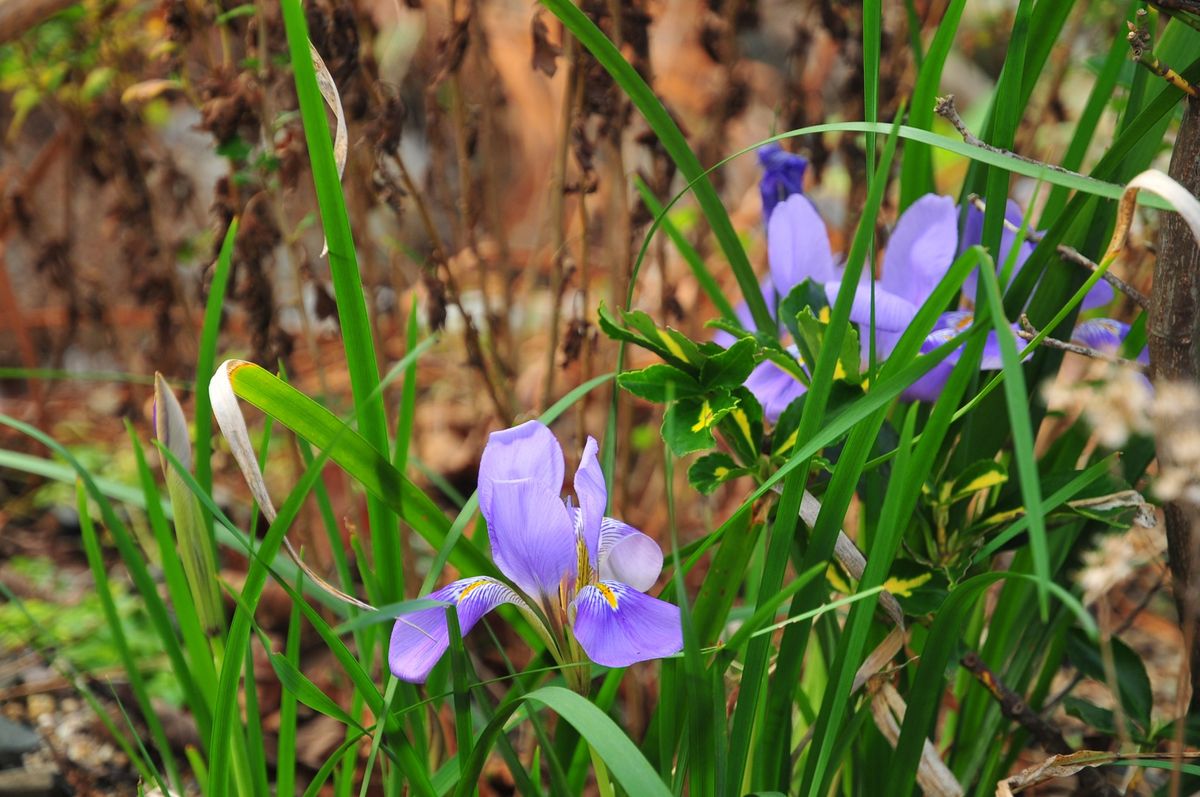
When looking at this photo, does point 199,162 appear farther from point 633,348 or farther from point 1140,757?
point 1140,757

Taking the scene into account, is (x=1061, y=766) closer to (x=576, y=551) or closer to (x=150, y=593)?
(x=576, y=551)

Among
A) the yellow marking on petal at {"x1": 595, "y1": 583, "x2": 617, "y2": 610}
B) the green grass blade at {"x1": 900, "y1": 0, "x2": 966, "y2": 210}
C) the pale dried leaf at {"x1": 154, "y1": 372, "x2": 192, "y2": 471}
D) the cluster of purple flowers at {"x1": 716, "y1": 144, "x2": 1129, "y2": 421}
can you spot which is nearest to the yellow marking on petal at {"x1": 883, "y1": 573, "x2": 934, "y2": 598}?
the cluster of purple flowers at {"x1": 716, "y1": 144, "x2": 1129, "y2": 421}

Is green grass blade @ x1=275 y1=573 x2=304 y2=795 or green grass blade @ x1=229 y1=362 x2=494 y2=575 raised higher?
green grass blade @ x1=229 y1=362 x2=494 y2=575

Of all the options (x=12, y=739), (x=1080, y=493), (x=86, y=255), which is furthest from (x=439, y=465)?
(x=86, y=255)

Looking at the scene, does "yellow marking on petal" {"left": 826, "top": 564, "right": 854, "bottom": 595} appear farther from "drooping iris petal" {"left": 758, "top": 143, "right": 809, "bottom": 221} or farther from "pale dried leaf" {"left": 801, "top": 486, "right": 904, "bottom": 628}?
"drooping iris petal" {"left": 758, "top": 143, "right": 809, "bottom": 221}

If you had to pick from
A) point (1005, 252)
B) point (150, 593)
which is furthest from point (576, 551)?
point (1005, 252)

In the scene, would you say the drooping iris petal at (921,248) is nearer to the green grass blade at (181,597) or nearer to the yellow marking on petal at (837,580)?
the yellow marking on petal at (837,580)
